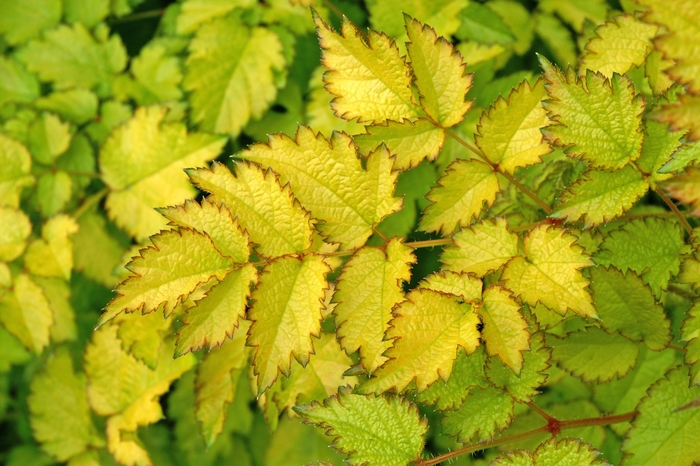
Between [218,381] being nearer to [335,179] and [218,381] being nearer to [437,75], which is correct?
[335,179]

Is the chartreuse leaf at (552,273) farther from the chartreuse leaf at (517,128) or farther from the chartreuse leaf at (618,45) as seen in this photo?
the chartreuse leaf at (618,45)

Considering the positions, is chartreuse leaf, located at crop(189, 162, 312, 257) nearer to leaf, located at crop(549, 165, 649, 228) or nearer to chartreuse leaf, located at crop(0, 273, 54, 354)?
leaf, located at crop(549, 165, 649, 228)

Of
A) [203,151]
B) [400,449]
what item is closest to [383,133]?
[400,449]

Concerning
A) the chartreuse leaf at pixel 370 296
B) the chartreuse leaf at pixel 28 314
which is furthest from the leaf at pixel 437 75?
the chartreuse leaf at pixel 28 314

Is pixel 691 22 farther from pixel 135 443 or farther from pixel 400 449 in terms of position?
pixel 135 443

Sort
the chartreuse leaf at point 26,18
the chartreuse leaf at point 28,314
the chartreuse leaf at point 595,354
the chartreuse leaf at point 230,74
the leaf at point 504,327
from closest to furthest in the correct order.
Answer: the leaf at point 504,327 → the chartreuse leaf at point 595,354 → the chartreuse leaf at point 28,314 → the chartreuse leaf at point 230,74 → the chartreuse leaf at point 26,18

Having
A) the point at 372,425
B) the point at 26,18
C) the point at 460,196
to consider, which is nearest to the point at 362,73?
the point at 460,196
